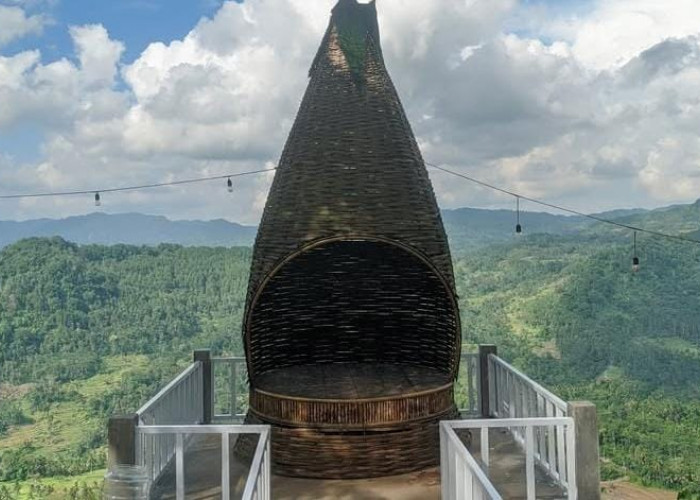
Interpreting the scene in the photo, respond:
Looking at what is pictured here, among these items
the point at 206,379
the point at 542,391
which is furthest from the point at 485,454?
the point at 206,379

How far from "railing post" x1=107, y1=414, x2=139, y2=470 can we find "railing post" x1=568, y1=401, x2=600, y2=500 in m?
3.31

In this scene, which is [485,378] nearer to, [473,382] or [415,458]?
[473,382]

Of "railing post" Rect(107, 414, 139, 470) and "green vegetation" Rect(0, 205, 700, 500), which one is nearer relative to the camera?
"railing post" Rect(107, 414, 139, 470)

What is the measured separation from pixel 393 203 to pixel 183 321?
32.8m

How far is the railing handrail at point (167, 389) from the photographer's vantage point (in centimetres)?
519

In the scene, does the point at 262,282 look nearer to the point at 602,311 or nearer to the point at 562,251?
the point at 602,311

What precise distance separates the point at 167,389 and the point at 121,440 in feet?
3.76

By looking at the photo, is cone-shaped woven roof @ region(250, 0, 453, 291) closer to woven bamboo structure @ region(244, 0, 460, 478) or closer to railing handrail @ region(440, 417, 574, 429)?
woven bamboo structure @ region(244, 0, 460, 478)

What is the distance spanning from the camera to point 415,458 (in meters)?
5.94

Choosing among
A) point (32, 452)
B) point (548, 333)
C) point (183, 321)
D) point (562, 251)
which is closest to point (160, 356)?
point (183, 321)

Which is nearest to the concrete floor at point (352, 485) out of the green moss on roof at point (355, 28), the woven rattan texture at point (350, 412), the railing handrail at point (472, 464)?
the woven rattan texture at point (350, 412)

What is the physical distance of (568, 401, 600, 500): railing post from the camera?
16.4ft

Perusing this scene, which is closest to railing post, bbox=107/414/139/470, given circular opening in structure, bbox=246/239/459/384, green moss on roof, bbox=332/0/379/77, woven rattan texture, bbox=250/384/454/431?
woven rattan texture, bbox=250/384/454/431

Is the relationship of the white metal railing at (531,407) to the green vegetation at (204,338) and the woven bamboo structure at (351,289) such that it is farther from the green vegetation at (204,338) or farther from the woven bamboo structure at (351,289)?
the green vegetation at (204,338)
